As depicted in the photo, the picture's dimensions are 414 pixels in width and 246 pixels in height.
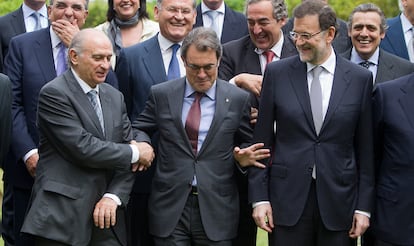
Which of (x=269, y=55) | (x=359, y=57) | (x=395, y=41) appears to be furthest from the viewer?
(x=395, y=41)

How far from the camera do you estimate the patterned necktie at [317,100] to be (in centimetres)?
615

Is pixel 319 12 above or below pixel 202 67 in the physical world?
above

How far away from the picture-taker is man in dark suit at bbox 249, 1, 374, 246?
6.14m

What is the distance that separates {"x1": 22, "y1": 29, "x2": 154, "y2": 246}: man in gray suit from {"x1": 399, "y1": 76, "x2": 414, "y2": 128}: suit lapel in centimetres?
176

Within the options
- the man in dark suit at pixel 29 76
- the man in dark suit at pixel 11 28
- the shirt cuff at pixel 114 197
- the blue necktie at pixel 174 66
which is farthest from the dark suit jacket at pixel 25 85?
the shirt cuff at pixel 114 197

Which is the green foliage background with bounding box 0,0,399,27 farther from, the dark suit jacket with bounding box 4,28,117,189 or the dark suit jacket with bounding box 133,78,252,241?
the dark suit jacket with bounding box 133,78,252,241

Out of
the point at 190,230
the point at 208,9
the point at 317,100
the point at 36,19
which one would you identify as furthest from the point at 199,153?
the point at 36,19

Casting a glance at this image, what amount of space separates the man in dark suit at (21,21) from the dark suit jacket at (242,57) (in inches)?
76.8

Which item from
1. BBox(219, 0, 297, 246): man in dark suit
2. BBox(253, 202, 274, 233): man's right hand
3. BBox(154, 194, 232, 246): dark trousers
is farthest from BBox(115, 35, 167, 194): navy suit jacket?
BBox(253, 202, 274, 233): man's right hand

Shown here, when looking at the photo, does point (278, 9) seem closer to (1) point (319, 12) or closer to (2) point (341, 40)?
(1) point (319, 12)

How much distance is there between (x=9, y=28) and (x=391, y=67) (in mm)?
3224

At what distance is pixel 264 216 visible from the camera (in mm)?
6266

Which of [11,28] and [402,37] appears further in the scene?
[11,28]

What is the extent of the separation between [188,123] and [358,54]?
5.69 ft
